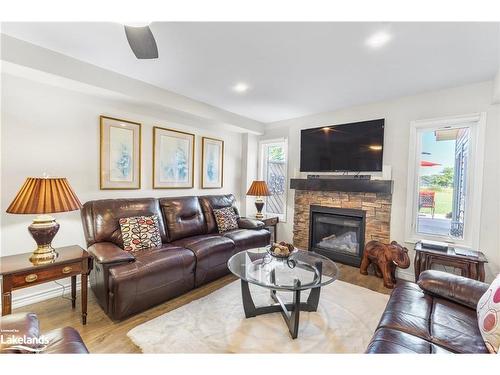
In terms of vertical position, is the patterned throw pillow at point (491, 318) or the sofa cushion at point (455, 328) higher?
the patterned throw pillow at point (491, 318)

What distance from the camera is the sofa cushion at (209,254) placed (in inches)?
98.7

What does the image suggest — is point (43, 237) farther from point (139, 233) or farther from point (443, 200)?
point (443, 200)

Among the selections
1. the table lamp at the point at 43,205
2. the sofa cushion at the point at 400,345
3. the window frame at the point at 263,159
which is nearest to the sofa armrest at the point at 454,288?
the sofa cushion at the point at 400,345

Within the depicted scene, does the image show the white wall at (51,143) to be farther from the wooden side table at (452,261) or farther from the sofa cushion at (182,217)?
the wooden side table at (452,261)

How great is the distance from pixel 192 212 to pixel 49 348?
2.25 m

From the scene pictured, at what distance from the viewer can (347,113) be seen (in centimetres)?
346

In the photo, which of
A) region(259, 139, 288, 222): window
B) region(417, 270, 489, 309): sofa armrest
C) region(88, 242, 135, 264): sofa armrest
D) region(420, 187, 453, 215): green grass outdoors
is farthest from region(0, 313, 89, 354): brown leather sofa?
region(420, 187, 453, 215): green grass outdoors

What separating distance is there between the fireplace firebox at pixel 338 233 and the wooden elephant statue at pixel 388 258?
361mm

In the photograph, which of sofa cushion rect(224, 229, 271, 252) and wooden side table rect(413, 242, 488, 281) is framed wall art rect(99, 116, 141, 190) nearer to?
sofa cushion rect(224, 229, 271, 252)

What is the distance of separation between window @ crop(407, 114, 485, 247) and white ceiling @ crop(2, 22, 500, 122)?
1.74 feet

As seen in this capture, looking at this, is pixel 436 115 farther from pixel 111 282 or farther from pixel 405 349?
pixel 111 282

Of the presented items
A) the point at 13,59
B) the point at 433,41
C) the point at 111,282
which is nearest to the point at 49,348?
the point at 111,282

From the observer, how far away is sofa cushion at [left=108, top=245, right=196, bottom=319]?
1904mm

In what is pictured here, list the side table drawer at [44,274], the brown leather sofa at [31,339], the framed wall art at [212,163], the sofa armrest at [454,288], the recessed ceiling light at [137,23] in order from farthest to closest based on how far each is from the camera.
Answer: the framed wall art at [212,163] → the side table drawer at [44,274] → the sofa armrest at [454,288] → the recessed ceiling light at [137,23] → the brown leather sofa at [31,339]
